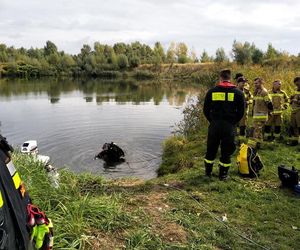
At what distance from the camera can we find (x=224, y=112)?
7.04m

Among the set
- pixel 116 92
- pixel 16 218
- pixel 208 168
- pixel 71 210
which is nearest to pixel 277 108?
pixel 208 168

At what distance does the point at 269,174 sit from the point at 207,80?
10685mm

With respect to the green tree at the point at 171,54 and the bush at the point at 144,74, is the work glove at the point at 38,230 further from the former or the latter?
the green tree at the point at 171,54

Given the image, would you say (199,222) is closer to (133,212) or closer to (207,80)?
(133,212)

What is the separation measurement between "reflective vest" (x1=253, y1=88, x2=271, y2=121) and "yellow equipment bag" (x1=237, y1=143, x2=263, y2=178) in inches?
105

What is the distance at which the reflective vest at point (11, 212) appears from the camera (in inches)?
86.7

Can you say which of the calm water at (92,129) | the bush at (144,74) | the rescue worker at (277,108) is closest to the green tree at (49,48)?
the bush at (144,74)

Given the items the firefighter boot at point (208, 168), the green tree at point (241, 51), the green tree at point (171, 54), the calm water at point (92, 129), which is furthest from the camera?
the green tree at point (171, 54)

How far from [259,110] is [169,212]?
5.69 m

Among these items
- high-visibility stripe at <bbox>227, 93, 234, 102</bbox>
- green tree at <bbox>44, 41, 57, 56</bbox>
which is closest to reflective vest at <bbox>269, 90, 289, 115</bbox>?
high-visibility stripe at <bbox>227, 93, 234, 102</bbox>

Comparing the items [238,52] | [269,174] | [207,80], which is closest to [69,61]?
[238,52]

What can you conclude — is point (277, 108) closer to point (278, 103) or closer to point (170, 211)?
point (278, 103)

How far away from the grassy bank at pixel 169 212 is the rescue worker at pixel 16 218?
1336mm

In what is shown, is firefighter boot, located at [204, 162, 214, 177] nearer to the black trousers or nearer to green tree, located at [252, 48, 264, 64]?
the black trousers
